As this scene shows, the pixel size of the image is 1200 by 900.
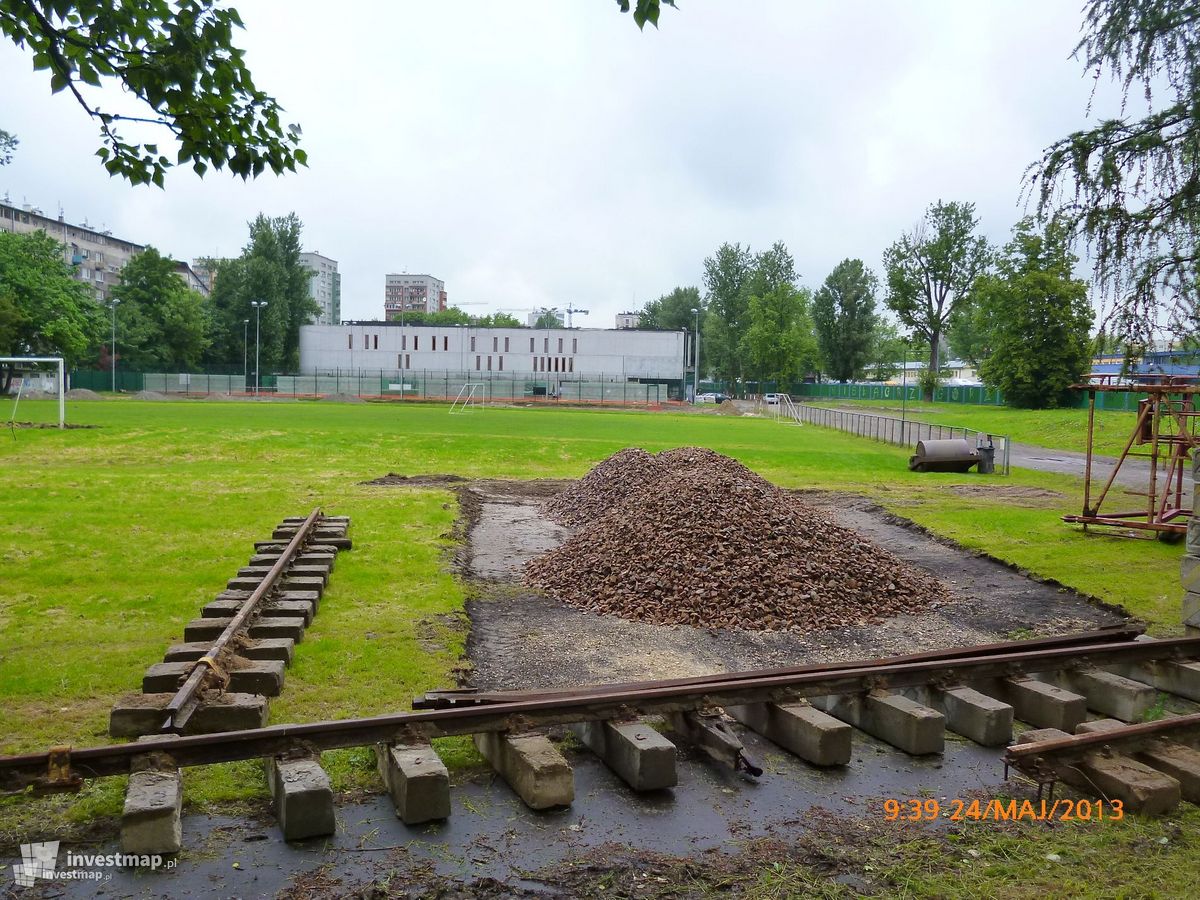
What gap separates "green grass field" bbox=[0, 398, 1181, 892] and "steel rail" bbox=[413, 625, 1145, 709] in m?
0.32

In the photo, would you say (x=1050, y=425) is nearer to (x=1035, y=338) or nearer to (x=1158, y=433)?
(x=1035, y=338)

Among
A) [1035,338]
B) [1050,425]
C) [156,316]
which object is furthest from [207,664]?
Answer: [156,316]

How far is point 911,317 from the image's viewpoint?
97.3 meters

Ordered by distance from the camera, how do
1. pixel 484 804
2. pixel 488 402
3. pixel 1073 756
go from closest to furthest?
pixel 484 804 < pixel 1073 756 < pixel 488 402

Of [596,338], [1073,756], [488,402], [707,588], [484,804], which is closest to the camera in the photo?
[484,804]

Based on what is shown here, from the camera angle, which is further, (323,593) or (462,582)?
(462,582)

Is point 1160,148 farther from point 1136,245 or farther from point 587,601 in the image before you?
point 587,601

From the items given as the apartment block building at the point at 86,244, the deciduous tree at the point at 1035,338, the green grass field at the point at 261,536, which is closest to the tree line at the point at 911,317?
Answer: the deciduous tree at the point at 1035,338

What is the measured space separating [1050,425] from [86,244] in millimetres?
127345

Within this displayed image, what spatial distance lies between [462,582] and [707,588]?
3184 millimetres

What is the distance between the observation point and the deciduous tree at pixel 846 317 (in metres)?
120

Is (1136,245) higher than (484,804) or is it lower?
higher

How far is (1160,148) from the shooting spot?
1128 centimetres

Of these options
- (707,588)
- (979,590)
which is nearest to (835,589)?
(707,588)
